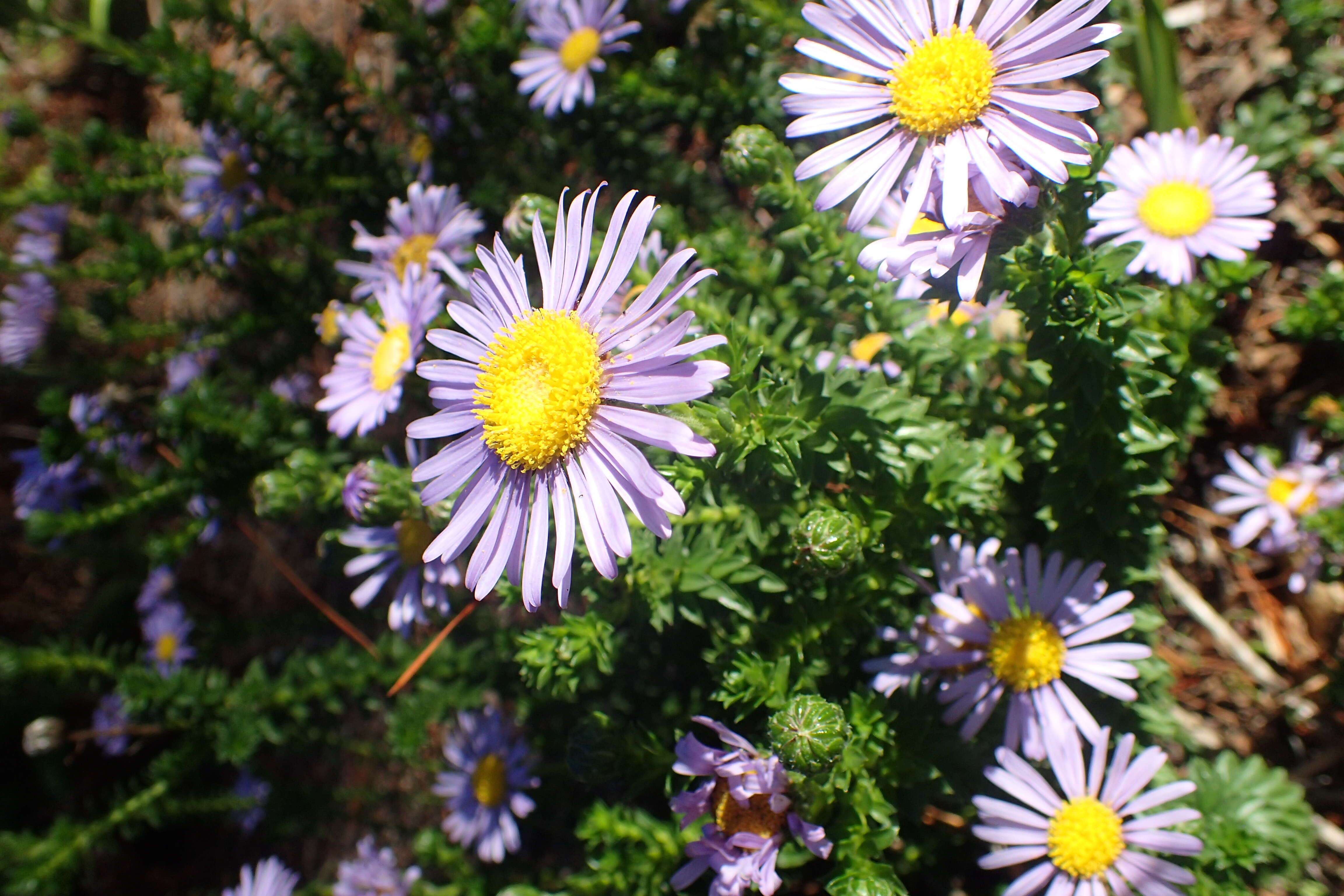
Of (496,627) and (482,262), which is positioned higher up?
(482,262)

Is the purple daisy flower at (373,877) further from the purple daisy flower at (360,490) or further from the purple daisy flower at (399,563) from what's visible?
the purple daisy flower at (360,490)

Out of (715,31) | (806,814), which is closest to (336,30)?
(715,31)

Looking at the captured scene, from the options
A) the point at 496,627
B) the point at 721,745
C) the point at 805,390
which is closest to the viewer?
the point at 805,390

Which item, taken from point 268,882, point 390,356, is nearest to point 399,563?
point 390,356

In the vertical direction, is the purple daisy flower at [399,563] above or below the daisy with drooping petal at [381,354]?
below

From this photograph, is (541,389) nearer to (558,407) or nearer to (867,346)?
(558,407)

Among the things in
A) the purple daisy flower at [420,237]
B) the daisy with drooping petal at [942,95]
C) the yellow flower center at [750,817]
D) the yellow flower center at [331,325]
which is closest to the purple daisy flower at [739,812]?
the yellow flower center at [750,817]

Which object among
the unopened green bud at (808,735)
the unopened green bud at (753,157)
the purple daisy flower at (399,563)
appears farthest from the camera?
the purple daisy flower at (399,563)

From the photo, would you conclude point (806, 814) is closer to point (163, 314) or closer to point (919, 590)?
point (919, 590)
